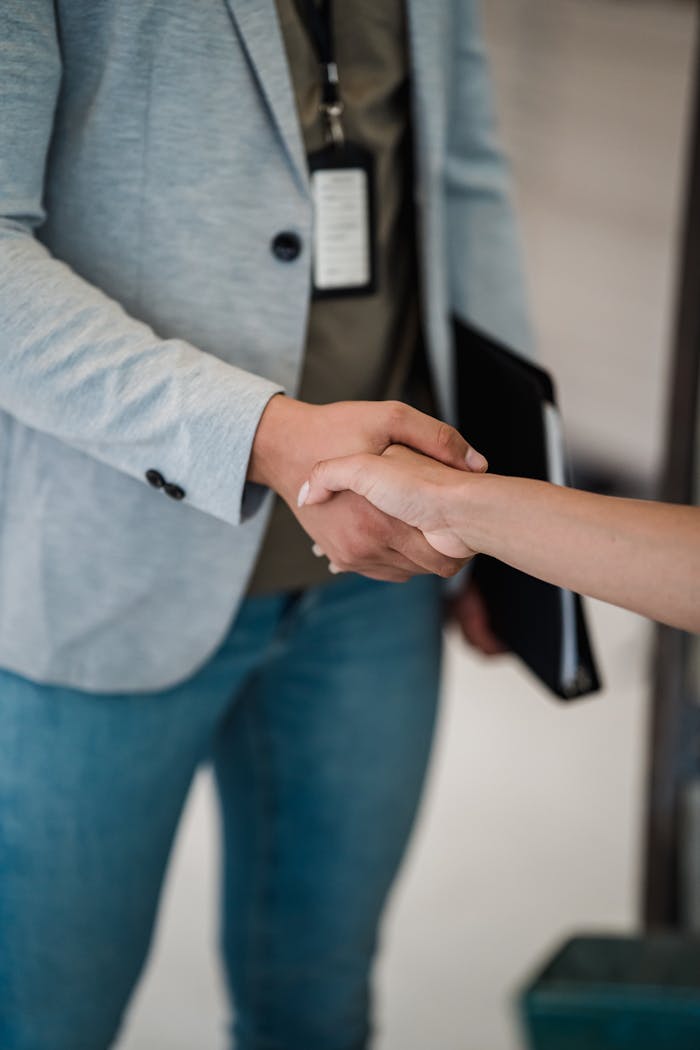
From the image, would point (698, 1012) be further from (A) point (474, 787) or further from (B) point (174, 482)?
(A) point (474, 787)

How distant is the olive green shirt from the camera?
0.94 m

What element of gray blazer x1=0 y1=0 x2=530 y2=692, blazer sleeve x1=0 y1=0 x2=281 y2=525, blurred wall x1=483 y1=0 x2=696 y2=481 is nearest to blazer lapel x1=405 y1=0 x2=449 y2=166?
gray blazer x1=0 y1=0 x2=530 y2=692

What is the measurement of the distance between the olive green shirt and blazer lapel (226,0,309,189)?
0.05 m

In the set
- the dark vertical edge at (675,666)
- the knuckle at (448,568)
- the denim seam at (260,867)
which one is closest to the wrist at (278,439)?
the knuckle at (448,568)

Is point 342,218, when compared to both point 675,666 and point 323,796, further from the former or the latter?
point 675,666

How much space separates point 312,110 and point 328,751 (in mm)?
623

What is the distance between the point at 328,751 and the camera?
3.76ft

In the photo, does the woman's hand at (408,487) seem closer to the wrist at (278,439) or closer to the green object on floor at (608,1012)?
the wrist at (278,439)

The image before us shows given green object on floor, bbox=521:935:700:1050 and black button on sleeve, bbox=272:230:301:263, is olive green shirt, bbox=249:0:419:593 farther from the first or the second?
green object on floor, bbox=521:935:700:1050

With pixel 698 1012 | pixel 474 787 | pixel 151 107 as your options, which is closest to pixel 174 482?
pixel 151 107

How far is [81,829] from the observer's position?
95 centimetres

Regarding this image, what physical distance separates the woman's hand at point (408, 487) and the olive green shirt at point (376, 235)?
0.23 metres

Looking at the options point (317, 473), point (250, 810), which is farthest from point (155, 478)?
point (250, 810)

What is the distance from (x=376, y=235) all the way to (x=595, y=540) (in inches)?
16.2
